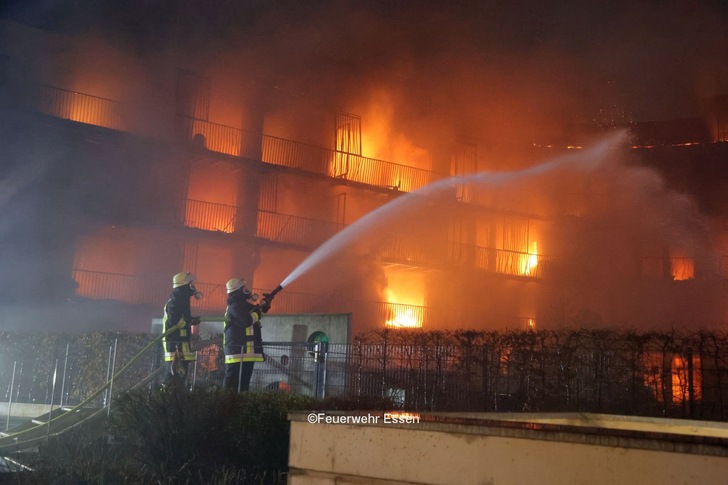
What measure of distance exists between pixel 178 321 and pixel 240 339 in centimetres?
94

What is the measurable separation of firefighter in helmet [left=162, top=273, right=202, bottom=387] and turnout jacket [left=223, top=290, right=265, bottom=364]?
0.49 metres

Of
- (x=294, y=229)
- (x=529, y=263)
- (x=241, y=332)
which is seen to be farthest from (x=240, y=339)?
(x=529, y=263)

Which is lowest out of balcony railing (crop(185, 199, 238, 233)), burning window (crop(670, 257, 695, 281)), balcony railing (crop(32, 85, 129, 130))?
burning window (crop(670, 257, 695, 281))

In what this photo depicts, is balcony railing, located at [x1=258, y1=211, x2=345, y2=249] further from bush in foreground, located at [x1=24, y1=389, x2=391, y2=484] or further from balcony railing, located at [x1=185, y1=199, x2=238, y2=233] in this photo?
bush in foreground, located at [x1=24, y1=389, x2=391, y2=484]

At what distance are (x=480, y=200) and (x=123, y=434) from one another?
1096 inches

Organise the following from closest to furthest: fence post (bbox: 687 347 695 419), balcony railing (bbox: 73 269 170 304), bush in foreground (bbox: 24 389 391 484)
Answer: bush in foreground (bbox: 24 389 391 484)
fence post (bbox: 687 347 695 419)
balcony railing (bbox: 73 269 170 304)

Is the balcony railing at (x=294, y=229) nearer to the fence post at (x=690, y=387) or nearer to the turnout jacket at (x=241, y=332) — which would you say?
the turnout jacket at (x=241, y=332)

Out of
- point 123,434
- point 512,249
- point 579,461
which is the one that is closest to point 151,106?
point 512,249

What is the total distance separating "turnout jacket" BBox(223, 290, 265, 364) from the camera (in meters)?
9.89

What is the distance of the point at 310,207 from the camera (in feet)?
96.5

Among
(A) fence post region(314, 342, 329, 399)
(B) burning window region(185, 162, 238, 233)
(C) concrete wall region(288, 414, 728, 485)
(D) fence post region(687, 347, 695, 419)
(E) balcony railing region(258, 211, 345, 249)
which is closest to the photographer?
(C) concrete wall region(288, 414, 728, 485)

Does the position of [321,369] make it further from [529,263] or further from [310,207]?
[529,263]

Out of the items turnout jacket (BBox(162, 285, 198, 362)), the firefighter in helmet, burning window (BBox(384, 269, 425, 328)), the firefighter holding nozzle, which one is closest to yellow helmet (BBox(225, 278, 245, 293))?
the firefighter holding nozzle

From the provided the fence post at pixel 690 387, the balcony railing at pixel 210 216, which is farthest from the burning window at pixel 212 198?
the fence post at pixel 690 387
